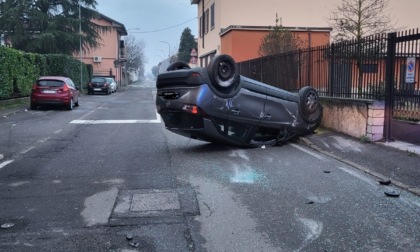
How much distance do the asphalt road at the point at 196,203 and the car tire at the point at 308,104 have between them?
1.07m

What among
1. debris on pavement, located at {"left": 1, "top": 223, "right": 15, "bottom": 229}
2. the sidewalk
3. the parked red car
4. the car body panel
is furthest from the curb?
the car body panel

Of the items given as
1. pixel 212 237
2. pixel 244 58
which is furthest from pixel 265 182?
pixel 244 58

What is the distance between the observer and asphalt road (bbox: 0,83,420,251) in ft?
13.9

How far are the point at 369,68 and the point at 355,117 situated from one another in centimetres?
113

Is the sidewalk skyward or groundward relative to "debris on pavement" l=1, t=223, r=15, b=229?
skyward

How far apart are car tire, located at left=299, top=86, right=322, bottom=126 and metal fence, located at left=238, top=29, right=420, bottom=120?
89cm

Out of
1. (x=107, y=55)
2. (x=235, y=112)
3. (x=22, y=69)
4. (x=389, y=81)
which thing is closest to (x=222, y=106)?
(x=235, y=112)

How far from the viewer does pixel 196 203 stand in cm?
541

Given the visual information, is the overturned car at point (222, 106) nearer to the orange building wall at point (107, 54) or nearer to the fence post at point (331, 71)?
the fence post at point (331, 71)

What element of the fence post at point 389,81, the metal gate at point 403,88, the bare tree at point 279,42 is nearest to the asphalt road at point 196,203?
the fence post at point 389,81

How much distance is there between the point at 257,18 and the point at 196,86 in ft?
73.1

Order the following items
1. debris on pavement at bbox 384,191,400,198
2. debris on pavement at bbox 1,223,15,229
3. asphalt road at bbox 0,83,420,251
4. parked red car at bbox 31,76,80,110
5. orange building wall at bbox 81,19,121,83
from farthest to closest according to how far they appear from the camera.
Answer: orange building wall at bbox 81,19,121,83 → parked red car at bbox 31,76,80,110 → debris on pavement at bbox 384,191,400,198 → debris on pavement at bbox 1,223,15,229 → asphalt road at bbox 0,83,420,251

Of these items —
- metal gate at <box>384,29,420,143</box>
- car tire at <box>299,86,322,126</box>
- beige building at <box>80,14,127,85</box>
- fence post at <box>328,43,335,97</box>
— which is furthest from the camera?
beige building at <box>80,14,127,85</box>

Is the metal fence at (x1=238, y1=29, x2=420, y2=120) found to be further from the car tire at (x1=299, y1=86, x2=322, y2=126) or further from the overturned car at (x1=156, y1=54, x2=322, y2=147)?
the overturned car at (x1=156, y1=54, x2=322, y2=147)
